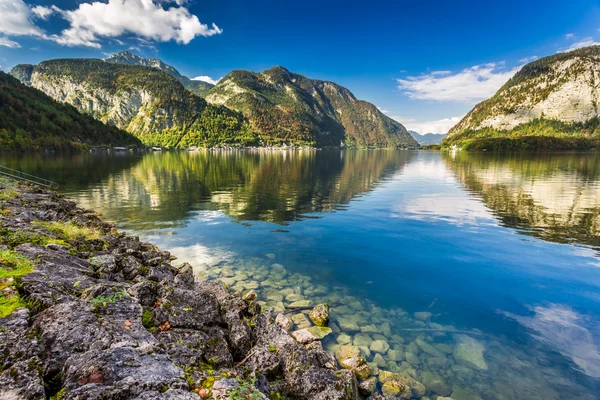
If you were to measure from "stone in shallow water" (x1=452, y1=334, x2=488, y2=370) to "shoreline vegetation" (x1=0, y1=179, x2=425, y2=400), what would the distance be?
3.04 m

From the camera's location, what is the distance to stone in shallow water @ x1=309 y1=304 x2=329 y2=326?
14562 millimetres

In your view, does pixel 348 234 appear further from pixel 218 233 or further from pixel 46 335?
pixel 46 335

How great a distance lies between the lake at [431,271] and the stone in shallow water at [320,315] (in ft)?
1.88

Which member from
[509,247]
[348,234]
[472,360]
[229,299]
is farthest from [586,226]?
[229,299]

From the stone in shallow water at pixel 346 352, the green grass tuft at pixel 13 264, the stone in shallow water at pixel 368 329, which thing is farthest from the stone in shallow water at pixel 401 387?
the green grass tuft at pixel 13 264

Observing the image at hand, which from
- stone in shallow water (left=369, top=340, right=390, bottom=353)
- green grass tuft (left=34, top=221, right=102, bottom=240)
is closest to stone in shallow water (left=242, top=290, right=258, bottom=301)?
stone in shallow water (left=369, top=340, right=390, bottom=353)

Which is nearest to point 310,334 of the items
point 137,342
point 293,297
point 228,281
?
point 293,297

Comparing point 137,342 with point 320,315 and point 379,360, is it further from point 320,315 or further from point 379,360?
point 379,360

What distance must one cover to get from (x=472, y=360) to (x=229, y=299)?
449 inches

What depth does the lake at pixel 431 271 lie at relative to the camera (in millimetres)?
12234

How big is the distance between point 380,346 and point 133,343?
1061 cm

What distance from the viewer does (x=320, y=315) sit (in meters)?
14.7

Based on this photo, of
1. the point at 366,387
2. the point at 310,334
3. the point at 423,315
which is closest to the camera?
the point at 366,387

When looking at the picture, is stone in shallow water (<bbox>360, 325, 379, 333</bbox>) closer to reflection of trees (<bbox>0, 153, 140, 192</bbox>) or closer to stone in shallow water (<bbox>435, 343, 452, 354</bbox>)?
stone in shallow water (<bbox>435, 343, 452, 354</bbox>)
